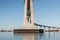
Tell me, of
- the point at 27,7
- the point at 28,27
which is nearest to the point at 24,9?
the point at 27,7

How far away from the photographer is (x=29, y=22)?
43156 mm

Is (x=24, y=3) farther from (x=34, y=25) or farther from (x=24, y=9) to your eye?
(x=34, y=25)

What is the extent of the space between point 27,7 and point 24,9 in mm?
634

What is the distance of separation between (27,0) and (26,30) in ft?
17.5

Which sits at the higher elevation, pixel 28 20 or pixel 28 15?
pixel 28 15

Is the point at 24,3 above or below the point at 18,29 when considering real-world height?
above

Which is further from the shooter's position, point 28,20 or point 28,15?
point 28,20

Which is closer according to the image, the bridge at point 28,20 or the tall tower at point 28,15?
the tall tower at point 28,15

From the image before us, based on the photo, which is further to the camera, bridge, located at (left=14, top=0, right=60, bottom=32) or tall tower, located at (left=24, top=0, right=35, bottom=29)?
bridge, located at (left=14, top=0, right=60, bottom=32)

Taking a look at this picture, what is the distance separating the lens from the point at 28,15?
4250 cm

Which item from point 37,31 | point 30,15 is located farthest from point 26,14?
point 37,31

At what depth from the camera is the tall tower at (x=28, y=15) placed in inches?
1632

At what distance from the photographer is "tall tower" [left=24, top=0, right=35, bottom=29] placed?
4146 centimetres

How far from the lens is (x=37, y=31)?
138 ft
